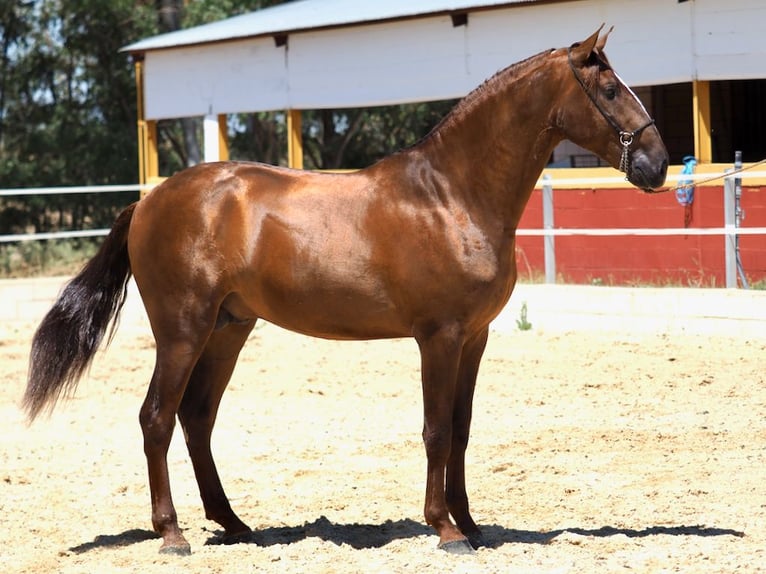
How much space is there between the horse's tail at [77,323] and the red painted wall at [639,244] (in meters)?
6.75

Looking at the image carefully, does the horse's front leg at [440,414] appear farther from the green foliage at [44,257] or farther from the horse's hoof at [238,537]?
the green foliage at [44,257]

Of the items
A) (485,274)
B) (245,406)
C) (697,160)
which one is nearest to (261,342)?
(245,406)

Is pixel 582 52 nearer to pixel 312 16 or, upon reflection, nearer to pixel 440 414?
pixel 440 414

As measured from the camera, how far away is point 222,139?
693 inches

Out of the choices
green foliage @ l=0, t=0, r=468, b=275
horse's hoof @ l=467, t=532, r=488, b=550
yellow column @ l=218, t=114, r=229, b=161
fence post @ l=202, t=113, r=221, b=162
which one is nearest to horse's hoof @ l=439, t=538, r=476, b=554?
horse's hoof @ l=467, t=532, r=488, b=550

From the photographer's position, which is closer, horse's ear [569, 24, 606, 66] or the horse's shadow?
horse's ear [569, 24, 606, 66]

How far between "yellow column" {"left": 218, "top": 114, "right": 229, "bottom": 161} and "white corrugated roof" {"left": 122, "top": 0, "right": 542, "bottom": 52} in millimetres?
1205

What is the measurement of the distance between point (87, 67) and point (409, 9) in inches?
442

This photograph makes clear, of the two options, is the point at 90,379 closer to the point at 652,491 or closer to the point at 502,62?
the point at 652,491

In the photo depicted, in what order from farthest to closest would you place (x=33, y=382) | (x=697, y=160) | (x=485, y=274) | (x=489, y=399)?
(x=697, y=160)
(x=489, y=399)
(x=33, y=382)
(x=485, y=274)

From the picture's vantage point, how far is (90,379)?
975 cm

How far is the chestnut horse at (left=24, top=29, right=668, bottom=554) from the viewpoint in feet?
15.8

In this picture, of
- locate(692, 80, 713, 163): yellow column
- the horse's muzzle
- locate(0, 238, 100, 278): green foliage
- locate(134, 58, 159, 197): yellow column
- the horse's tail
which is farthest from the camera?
locate(0, 238, 100, 278): green foliage

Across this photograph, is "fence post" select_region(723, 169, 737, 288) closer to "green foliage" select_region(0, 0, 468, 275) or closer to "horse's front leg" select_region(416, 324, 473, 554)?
"horse's front leg" select_region(416, 324, 473, 554)
